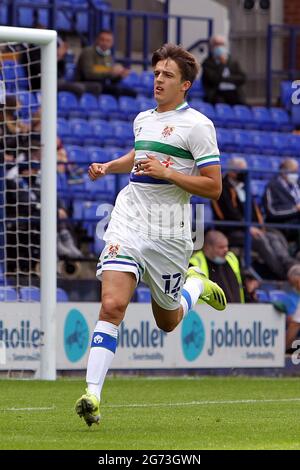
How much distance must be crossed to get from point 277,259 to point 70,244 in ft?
→ 9.37

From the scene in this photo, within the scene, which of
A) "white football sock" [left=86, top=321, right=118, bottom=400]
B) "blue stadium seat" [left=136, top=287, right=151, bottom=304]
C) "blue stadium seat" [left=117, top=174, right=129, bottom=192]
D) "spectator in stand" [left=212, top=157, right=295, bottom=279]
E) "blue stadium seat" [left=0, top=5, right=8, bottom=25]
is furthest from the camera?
"blue stadium seat" [left=0, top=5, right=8, bottom=25]

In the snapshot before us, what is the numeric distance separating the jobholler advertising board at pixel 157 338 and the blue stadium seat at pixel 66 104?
5855 millimetres

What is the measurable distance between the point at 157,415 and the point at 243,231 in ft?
25.5

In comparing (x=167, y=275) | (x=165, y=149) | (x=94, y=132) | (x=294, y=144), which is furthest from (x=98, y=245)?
(x=165, y=149)

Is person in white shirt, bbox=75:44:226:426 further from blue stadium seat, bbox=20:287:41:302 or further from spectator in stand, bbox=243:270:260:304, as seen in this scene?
spectator in stand, bbox=243:270:260:304

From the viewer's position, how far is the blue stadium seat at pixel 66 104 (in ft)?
63.8

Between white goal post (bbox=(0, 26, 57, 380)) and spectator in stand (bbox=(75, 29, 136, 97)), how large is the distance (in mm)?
7199

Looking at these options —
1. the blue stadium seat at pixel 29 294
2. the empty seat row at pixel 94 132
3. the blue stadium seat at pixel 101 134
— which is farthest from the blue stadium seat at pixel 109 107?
the blue stadium seat at pixel 29 294

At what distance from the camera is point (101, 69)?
2034cm

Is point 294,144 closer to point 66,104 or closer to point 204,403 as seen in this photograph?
point 66,104

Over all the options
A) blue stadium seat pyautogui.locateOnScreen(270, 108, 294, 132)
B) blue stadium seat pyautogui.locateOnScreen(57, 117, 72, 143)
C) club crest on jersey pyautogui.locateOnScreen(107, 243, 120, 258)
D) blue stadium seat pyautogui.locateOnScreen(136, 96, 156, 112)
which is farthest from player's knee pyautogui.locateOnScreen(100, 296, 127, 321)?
blue stadium seat pyautogui.locateOnScreen(270, 108, 294, 132)

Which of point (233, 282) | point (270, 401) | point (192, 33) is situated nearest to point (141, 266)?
point (270, 401)

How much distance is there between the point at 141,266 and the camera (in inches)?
310

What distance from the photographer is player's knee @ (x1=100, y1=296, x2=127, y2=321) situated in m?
7.54
